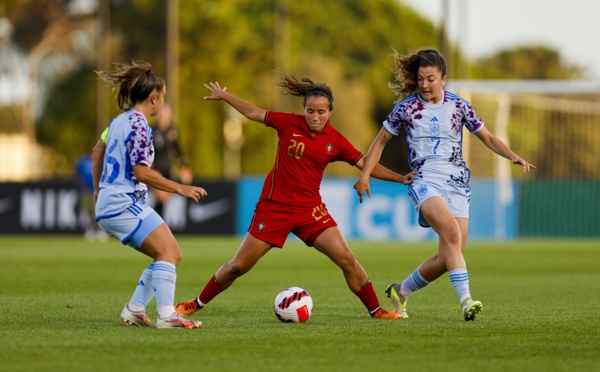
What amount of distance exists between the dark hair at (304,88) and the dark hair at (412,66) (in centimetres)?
76

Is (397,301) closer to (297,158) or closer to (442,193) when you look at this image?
(442,193)

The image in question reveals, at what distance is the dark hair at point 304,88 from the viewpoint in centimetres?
886

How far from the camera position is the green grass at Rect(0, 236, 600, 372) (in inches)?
259

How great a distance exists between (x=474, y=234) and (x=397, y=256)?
883 centimetres

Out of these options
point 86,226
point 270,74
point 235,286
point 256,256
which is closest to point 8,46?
point 270,74

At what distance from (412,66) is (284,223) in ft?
5.62

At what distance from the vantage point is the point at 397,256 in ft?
61.9

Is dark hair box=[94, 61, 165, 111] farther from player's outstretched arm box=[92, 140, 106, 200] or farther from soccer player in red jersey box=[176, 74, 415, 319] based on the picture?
soccer player in red jersey box=[176, 74, 415, 319]

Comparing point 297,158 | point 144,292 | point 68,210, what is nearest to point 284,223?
point 297,158

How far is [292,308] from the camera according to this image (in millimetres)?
8672

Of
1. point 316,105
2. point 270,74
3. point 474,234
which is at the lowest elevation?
point 474,234

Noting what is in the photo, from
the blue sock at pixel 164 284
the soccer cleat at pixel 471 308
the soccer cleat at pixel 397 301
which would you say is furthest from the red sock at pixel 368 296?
the blue sock at pixel 164 284

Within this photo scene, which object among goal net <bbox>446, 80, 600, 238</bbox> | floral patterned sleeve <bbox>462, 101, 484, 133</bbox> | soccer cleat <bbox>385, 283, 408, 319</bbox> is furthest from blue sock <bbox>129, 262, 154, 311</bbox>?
goal net <bbox>446, 80, 600, 238</bbox>

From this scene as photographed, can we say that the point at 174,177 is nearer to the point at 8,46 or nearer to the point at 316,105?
the point at 316,105
